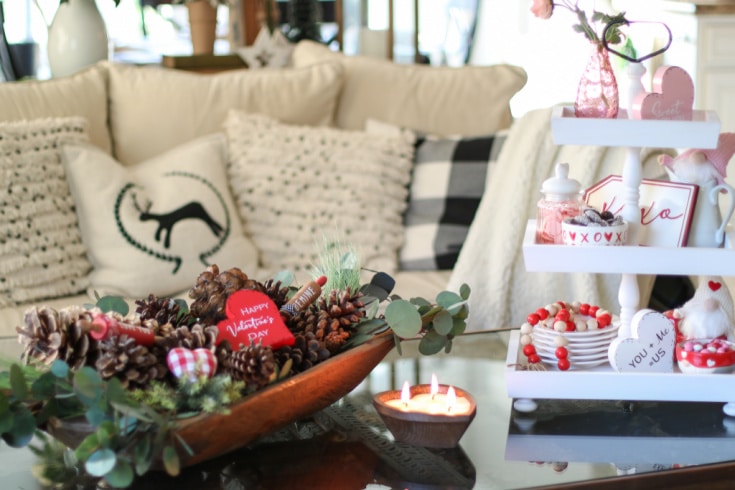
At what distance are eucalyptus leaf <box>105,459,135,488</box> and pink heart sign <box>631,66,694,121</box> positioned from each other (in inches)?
28.5

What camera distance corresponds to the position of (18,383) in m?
0.94

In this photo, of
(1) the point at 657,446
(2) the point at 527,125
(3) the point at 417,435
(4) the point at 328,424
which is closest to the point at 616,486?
(1) the point at 657,446

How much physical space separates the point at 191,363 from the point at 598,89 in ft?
1.97

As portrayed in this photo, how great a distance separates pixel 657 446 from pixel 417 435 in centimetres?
28

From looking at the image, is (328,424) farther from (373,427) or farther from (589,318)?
(589,318)

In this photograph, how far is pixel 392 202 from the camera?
216 cm

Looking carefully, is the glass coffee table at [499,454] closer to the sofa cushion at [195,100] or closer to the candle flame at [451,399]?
the candle flame at [451,399]

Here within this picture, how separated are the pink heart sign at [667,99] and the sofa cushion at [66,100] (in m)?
1.32

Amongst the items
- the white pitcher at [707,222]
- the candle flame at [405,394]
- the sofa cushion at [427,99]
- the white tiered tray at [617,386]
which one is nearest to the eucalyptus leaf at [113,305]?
the candle flame at [405,394]

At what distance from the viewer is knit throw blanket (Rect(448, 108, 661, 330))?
1.96 meters

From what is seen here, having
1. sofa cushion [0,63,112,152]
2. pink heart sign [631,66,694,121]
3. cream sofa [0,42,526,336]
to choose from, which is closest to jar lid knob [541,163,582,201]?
pink heart sign [631,66,694,121]

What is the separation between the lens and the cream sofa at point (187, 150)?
194 cm

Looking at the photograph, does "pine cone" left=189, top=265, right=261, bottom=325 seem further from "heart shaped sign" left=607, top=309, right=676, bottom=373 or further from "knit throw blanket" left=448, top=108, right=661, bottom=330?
"knit throw blanket" left=448, top=108, right=661, bottom=330

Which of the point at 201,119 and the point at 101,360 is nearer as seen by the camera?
the point at 101,360
